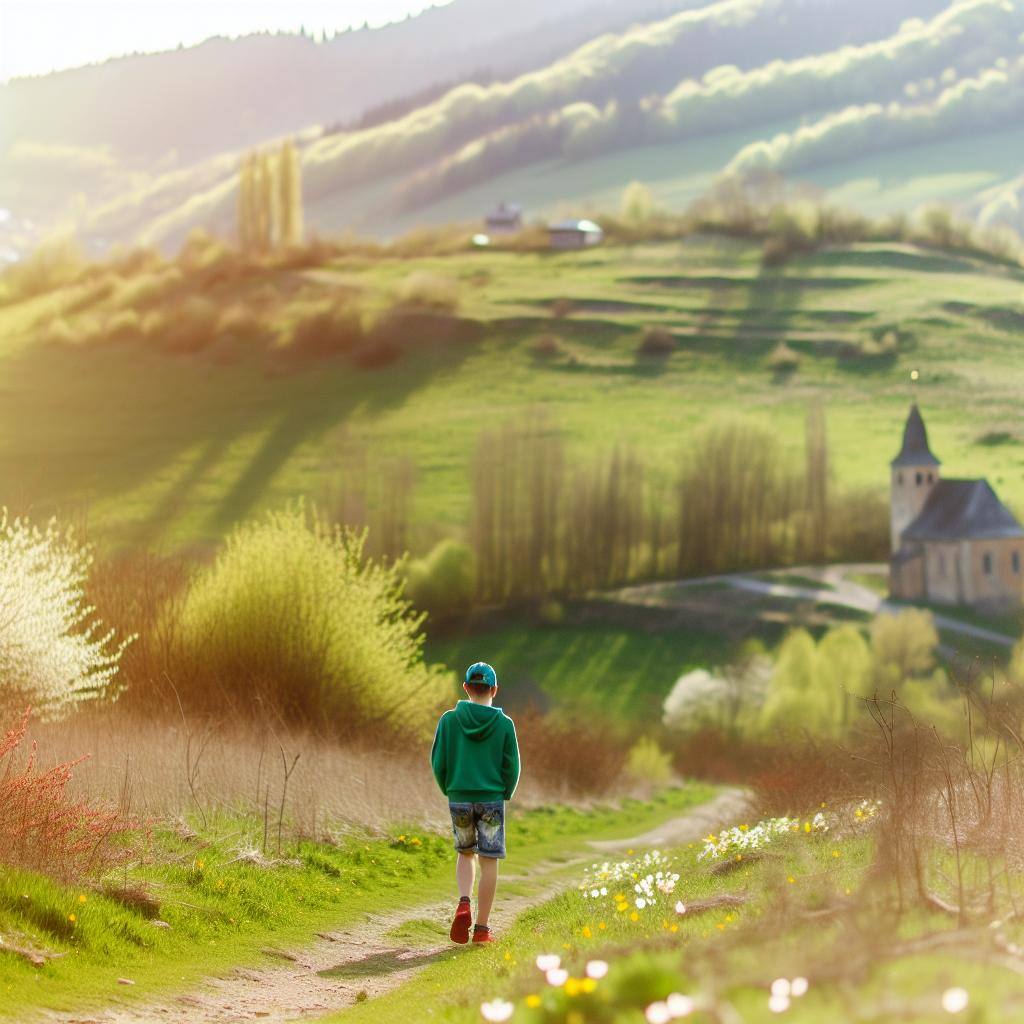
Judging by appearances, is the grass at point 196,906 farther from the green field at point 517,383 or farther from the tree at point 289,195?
the tree at point 289,195

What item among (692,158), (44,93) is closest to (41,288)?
(44,93)

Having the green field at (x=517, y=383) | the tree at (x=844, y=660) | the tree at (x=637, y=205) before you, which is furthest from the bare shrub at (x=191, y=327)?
the tree at (x=844, y=660)

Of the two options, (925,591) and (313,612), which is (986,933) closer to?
(313,612)

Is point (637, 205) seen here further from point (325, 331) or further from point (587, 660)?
point (587, 660)

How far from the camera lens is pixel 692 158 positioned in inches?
2689

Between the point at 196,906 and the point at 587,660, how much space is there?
34521mm

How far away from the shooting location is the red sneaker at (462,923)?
10656 mm

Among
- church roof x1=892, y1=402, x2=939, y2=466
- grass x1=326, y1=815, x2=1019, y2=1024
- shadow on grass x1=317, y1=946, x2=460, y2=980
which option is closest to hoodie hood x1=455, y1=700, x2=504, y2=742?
grass x1=326, y1=815, x2=1019, y2=1024

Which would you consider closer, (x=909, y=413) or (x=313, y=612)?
(x=313, y=612)

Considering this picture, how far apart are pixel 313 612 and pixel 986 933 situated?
1804 centimetres

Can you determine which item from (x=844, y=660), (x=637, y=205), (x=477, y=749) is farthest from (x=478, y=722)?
(x=637, y=205)

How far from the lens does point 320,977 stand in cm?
1141

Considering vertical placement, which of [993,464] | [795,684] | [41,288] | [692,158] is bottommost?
[795,684]

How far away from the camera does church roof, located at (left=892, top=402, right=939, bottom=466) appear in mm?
49781
